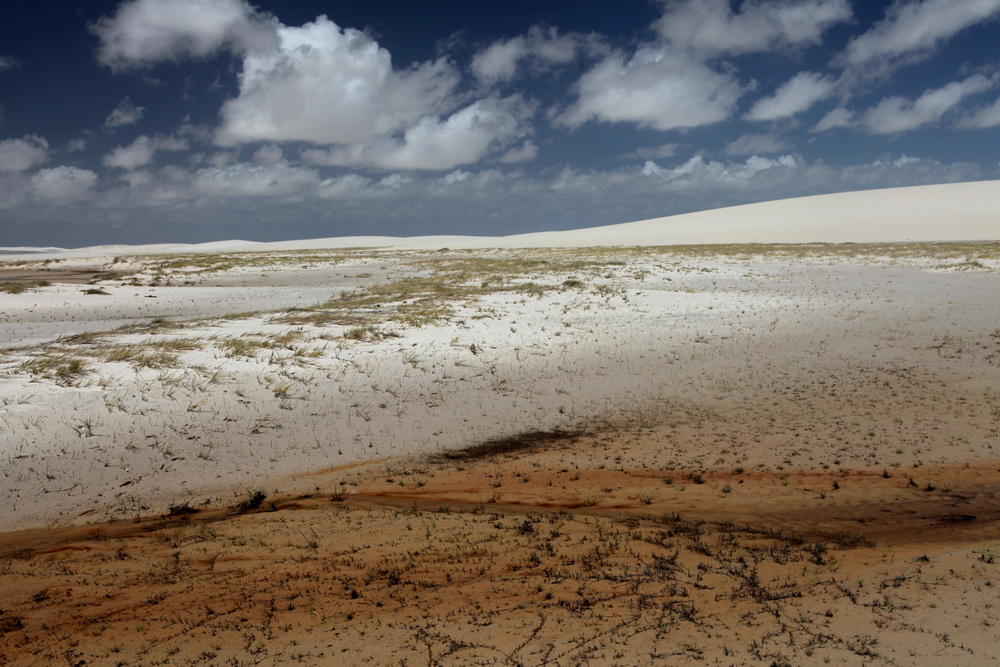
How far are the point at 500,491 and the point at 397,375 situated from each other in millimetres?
5111

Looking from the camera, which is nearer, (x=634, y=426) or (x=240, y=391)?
(x=634, y=426)

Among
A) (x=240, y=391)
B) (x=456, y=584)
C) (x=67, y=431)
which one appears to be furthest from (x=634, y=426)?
(x=67, y=431)

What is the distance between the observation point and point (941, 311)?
16.8m

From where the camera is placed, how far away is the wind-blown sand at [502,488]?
4.26 metres

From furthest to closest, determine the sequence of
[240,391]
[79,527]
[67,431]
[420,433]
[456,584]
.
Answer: [240,391]
[420,433]
[67,431]
[79,527]
[456,584]

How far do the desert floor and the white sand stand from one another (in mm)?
69

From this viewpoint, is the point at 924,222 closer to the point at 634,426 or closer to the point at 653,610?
the point at 634,426

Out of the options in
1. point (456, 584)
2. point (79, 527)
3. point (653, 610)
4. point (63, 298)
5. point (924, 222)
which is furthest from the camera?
point (924, 222)

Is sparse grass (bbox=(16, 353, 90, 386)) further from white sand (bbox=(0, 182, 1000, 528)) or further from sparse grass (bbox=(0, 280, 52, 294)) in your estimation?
sparse grass (bbox=(0, 280, 52, 294))

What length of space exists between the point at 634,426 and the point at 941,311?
41.3 ft

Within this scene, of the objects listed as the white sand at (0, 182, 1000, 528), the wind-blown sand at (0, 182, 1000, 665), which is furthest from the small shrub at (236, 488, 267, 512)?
the white sand at (0, 182, 1000, 528)

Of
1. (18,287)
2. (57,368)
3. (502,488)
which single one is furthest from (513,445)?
(18,287)

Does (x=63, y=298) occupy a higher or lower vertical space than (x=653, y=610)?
higher

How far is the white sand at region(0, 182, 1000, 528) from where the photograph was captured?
310 inches
